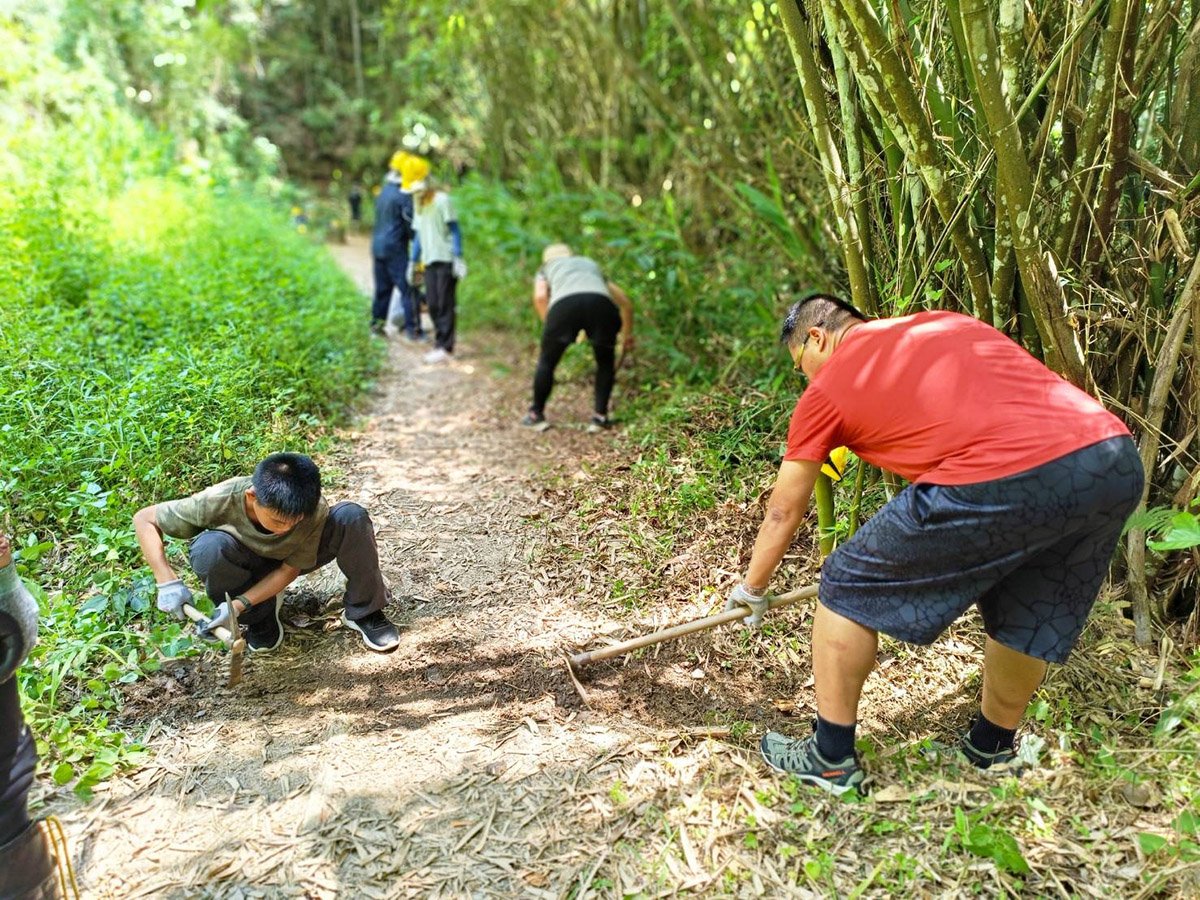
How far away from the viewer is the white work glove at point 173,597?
2.57 metres

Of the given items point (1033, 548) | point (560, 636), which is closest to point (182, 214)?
point (560, 636)

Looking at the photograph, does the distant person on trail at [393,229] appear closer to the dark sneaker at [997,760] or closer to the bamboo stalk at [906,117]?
the bamboo stalk at [906,117]

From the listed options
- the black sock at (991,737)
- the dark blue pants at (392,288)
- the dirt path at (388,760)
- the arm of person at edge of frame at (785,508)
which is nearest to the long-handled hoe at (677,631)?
the dirt path at (388,760)

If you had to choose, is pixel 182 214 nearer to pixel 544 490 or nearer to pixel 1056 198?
pixel 544 490

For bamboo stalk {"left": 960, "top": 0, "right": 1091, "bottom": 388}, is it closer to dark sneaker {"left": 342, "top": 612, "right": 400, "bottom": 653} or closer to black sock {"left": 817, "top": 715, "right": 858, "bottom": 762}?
black sock {"left": 817, "top": 715, "right": 858, "bottom": 762}

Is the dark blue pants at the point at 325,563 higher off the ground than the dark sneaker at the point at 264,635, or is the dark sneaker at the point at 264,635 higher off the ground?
the dark blue pants at the point at 325,563

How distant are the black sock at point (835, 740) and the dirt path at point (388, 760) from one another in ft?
2.02

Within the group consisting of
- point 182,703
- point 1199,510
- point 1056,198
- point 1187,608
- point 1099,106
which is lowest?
point 182,703

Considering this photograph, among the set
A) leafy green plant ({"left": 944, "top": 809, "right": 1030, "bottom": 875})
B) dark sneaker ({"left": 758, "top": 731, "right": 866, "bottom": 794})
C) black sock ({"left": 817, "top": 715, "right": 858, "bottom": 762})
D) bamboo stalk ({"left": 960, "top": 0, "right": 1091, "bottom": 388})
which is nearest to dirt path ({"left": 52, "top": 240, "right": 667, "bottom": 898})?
dark sneaker ({"left": 758, "top": 731, "right": 866, "bottom": 794})

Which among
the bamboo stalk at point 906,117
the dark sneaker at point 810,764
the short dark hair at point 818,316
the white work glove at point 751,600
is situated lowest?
the dark sneaker at point 810,764

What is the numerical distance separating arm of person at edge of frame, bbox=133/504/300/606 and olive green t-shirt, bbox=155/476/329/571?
3 centimetres

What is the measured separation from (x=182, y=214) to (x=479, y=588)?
652 cm

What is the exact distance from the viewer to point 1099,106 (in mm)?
2336

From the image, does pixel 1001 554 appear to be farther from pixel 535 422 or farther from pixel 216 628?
pixel 535 422
